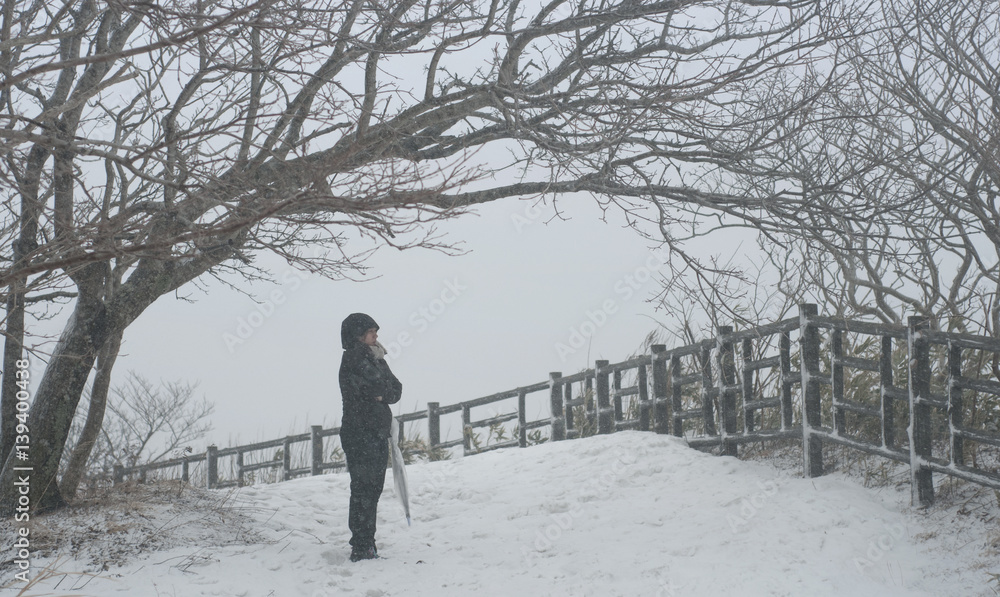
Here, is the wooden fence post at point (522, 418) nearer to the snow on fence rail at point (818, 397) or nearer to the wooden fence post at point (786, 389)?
the snow on fence rail at point (818, 397)

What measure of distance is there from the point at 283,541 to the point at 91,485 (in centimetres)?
251

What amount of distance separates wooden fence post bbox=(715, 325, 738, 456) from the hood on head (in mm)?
4594

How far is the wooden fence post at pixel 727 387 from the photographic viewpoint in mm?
10016

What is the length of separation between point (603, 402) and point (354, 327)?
646 centimetres

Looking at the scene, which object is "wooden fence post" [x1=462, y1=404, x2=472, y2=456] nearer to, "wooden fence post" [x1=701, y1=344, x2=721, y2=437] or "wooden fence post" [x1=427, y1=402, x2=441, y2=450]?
"wooden fence post" [x1=427, y1=402, x2=441, y2=450]

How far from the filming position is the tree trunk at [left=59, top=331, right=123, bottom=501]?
334 inches

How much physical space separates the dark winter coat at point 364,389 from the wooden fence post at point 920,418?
486 cm

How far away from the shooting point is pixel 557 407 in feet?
47.2

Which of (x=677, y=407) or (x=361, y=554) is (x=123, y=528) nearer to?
(x=361, y=554)

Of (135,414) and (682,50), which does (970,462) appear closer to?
(682,50)

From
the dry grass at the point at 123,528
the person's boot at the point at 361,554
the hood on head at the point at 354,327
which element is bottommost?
the person's boot at the point at 361,554

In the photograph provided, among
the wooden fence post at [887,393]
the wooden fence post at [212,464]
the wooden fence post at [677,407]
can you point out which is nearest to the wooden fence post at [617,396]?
the wooden fence post at [677,407]

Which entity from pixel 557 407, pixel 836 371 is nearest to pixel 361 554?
pixel 836 371

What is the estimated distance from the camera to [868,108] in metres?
10.6
